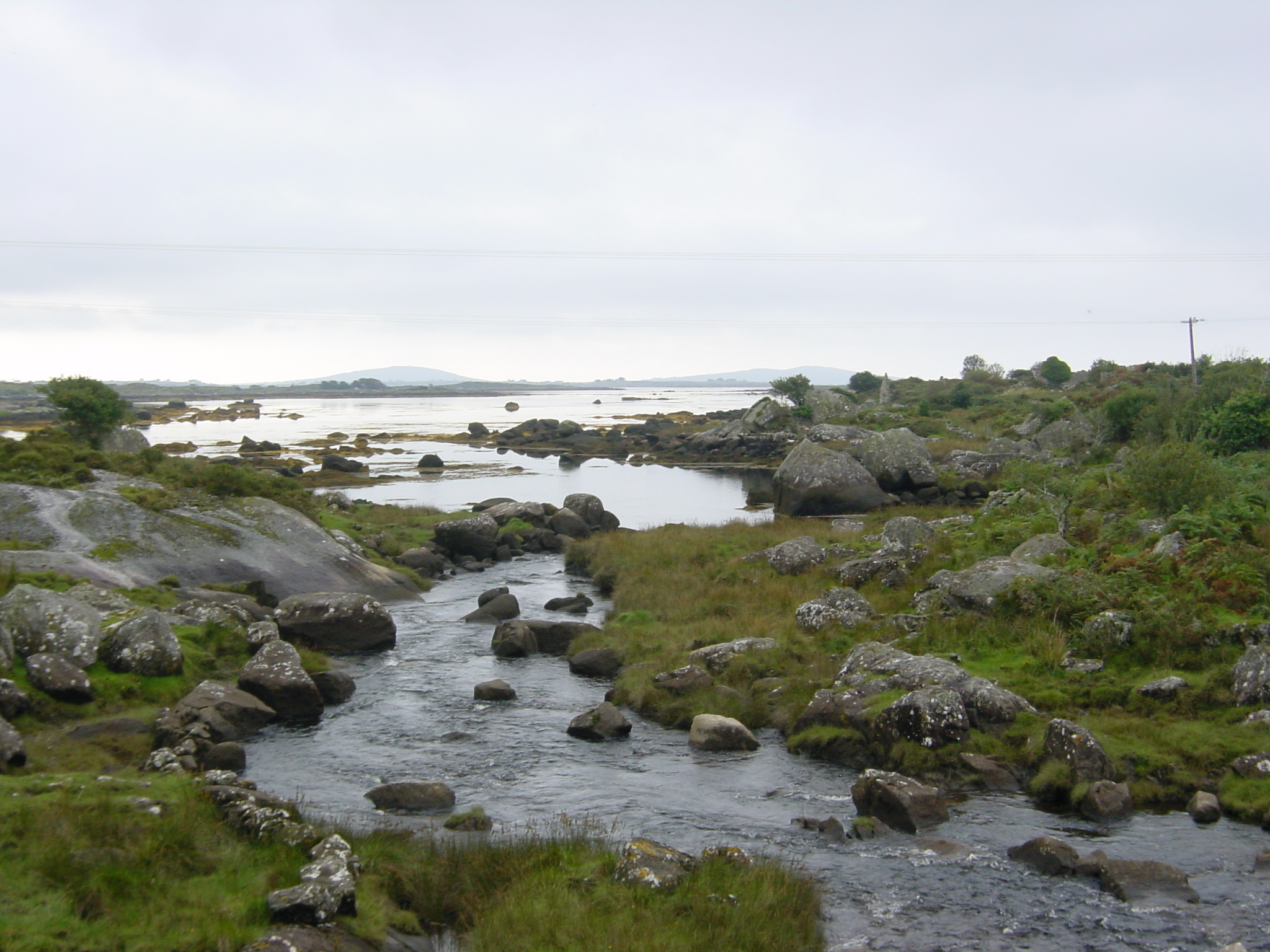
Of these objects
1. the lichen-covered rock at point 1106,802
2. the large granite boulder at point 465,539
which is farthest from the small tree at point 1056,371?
the lichen-covered rock at point 1106,802

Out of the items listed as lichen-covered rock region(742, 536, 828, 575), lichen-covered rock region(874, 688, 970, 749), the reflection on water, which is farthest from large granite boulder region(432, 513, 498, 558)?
lichen-covered rock region(874, 688, 970, 749)

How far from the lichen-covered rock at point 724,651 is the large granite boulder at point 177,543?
44.3ft

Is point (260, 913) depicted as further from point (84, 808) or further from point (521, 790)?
point (521, 790)

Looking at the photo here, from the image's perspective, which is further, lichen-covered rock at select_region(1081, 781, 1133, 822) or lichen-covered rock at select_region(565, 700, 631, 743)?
lichen-covered rock at select_region(565, 700, 631, 743)


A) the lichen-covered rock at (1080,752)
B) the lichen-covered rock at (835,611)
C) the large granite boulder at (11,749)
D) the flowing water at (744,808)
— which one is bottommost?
the flowing water at (744,808)

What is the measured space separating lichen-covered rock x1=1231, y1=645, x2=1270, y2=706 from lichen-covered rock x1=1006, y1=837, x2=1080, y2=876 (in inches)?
258

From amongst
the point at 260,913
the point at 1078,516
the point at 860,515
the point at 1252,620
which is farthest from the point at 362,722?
the point at 860,515

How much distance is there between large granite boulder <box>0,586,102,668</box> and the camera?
17859 mm

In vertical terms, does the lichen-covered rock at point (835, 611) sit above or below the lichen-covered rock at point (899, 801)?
above

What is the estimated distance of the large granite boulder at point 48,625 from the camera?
58.6 feet

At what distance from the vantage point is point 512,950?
10469 millimetres

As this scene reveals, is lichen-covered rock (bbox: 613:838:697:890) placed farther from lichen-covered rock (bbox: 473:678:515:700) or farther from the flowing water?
lichen-covered rock (bbox: 473:678:515:700)

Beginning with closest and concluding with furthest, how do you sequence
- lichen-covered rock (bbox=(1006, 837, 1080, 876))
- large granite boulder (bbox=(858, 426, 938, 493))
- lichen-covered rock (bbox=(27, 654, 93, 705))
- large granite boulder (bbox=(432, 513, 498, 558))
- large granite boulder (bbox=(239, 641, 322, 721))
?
lichen-covered rock (bbox=(1006, 837, 1080, 876)) < lichen-covered rock (bbox=(27, 654, 93, 705)) < large granite boulder (bbox=(239, 641, 322, 721)) < large granite boulder (bbox=(432, 513, 498, 558)) < large granite boulder (bbox=(858, 426, 938, 493))

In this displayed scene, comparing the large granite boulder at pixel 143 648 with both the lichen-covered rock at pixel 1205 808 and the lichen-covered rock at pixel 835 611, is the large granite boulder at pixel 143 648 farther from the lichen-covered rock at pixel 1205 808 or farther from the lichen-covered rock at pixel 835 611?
the lichen-covered rock at pixel 1205 808
